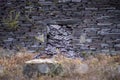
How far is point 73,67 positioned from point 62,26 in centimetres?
334

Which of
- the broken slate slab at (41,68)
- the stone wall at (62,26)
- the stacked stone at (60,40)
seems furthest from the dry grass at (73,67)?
the stone wall at (62,26)

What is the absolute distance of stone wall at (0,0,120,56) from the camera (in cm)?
1273

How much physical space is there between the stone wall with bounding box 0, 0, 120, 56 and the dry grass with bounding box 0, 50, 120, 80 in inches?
35.5

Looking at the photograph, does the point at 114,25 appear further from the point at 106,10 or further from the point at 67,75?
the point at 67,75

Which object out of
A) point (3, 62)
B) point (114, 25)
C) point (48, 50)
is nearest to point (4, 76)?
point (3, 62)

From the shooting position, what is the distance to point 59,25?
43.8 ft

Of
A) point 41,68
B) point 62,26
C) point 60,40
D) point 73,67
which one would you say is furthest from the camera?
point 62,26

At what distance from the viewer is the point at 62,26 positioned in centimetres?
1335

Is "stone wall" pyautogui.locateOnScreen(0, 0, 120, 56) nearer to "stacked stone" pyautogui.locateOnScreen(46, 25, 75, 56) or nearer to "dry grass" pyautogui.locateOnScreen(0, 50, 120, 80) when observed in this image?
"stacked stone" pyautogui.locateOnScreen(46, 25, 75, 56)

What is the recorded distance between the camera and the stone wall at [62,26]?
12.7 meters

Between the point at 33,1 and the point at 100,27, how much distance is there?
8.99ft

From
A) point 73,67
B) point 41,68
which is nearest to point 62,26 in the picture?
point 73,67

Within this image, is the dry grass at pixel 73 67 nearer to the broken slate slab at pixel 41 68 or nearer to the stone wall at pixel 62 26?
the broken slate slab at pixel 41 68

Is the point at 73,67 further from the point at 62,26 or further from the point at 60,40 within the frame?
the point at 62,26
